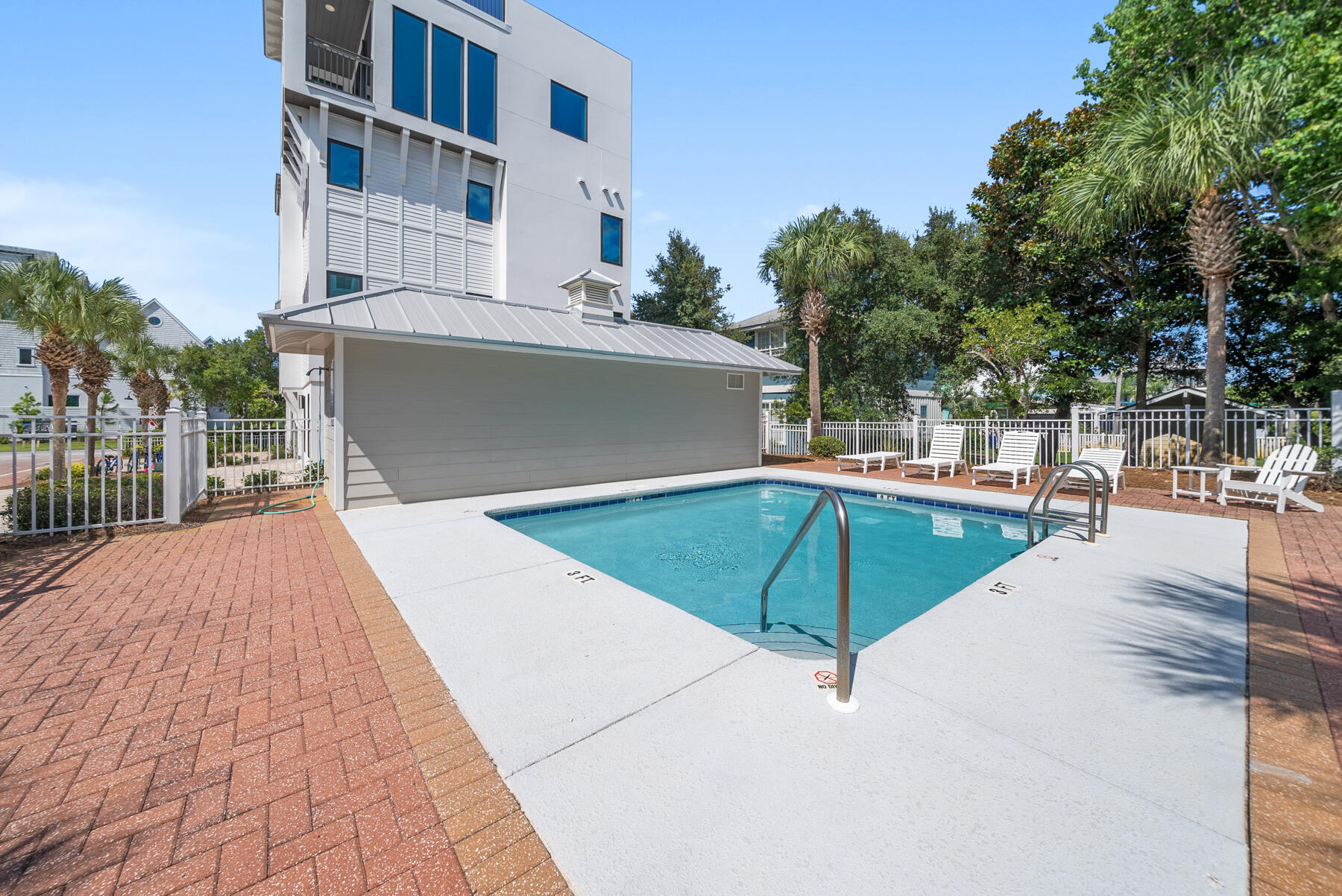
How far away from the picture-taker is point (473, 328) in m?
7.84

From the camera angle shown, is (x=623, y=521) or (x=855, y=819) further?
(x=623, y=521)

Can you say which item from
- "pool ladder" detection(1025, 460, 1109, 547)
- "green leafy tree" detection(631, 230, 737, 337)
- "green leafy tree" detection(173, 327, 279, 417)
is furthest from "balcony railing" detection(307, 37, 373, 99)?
"green leafy tree" detection(173, 327, 279, 417)

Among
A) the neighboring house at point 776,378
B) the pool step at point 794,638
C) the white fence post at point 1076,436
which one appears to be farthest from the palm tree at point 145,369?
the white fence post at point 1076,436

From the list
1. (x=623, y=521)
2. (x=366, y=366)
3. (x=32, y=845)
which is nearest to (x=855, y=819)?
(x=32, y=845)

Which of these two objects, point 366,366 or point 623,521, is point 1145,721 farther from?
point 366,366

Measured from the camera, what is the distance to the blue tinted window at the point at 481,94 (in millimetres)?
13484

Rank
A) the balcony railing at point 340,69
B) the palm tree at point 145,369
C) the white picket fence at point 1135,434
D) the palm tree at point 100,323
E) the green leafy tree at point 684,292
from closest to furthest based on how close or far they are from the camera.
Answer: the palm tree at point 100,323, the white picket fence at point 1135,434, the balcony railing at point 340,69, the palm tree at point 145,369, the green leafy tree at point 684,292

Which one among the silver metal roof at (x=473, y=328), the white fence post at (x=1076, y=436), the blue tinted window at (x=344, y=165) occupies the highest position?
the blue tinted window at (x=344, y=165)

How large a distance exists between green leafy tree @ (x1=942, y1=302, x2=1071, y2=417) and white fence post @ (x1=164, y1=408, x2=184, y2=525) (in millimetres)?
18173

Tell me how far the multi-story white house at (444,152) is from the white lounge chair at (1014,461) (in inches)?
337

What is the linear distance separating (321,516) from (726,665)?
6.70 meters

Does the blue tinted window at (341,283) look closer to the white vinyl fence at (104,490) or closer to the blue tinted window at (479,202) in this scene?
the blue tinted window at (479,202)

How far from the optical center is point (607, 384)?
34.3 feet

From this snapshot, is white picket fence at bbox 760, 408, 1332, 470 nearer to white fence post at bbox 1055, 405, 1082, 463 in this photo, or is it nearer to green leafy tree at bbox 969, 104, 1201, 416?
white fence post at bbox 1055, 405, 1082, 463
